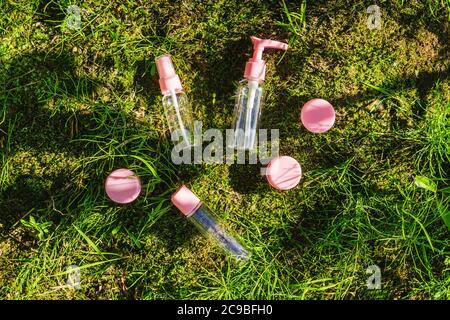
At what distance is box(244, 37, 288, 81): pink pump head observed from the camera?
2.38 meters

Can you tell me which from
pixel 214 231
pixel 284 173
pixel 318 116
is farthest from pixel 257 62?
pixel 214 231

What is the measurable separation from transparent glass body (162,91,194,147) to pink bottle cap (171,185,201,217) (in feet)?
0.82

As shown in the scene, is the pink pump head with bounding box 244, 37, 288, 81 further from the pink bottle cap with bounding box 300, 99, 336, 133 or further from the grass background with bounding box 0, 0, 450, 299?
the pink bottle cap with bounding box 300, 99, 336, 133

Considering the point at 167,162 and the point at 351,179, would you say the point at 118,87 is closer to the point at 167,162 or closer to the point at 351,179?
the point at 167,162

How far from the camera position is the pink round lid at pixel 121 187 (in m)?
2.45

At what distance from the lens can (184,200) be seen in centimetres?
242

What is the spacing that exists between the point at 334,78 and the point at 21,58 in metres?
1.54

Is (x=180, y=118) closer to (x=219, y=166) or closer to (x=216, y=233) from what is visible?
(x=219, y=166)

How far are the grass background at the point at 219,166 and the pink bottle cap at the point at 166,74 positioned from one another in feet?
0.60

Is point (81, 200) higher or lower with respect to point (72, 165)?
lower

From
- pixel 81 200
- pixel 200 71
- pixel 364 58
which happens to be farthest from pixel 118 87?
pixel 364 58

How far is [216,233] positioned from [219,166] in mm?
328

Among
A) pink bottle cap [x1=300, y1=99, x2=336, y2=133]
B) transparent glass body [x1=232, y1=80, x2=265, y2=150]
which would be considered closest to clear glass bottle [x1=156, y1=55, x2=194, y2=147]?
transparent glass body [x1=232, y1=80, x2=265, y2=150]

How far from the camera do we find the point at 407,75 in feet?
8.51
